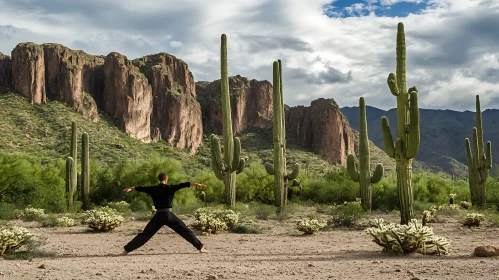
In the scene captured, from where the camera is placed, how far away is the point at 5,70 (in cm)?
7069

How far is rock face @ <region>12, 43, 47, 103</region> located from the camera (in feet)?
209

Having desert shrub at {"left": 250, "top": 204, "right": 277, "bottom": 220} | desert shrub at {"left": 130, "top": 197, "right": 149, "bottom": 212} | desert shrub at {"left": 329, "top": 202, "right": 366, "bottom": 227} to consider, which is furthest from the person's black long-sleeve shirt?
desert shrub at {"left": 130, "top": 197, "right": 149, "bottom": 212}

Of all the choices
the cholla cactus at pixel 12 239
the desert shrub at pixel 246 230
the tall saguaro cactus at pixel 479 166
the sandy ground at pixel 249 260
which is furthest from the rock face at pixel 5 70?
the cholla cactus at pixel 12 239

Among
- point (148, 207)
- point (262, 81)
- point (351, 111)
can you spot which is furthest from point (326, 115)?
point (351, 111)

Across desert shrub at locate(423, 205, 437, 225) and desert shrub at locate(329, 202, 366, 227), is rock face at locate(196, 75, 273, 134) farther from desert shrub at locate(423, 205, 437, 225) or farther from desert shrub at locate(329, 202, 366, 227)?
desert shrub at locate(329, 202, 366, 227)

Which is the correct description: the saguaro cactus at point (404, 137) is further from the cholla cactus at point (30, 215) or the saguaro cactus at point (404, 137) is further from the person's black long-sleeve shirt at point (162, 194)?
the cholla cactus at point (30, 215)

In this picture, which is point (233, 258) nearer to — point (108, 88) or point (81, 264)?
point (81, 264)

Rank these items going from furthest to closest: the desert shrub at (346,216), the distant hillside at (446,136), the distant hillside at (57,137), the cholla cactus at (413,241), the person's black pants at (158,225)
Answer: the distant hillside at (446,136) → the distant hillside at (57,137) → the desert shrub at (346,216) → the cholla cactus at (413,241) → the person's black pants at (158,225)

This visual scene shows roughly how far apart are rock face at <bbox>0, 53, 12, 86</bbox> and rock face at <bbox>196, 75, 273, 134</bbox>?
1595 inches

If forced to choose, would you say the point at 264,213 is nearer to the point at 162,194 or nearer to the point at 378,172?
the point at 378,172

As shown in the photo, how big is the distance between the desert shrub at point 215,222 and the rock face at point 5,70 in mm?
63064

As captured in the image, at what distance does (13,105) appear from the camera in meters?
57.4

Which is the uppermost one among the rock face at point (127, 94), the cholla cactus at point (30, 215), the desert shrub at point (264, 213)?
the rock face at point (127, 94)

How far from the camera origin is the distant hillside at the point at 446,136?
3802 inches
